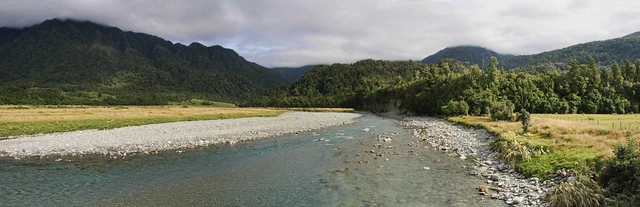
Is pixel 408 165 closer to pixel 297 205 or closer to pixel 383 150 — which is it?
pixel 383 150

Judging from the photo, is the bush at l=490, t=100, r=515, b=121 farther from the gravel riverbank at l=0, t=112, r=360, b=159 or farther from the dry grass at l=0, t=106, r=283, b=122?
the dry grass at l=0, t=106, r=283, b=122

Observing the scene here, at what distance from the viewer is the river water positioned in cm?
1791

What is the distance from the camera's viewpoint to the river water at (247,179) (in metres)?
17.9

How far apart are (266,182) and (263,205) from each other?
4.73m

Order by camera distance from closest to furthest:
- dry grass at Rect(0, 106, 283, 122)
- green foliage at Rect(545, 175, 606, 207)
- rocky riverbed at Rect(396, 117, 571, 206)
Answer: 1. green foliage at Rect(545, 175, 606, 207)
2. rocky riverbed at Rect(396, 117, 571, 206)
3. dry grass at Rect(0, 106, 283, 122)

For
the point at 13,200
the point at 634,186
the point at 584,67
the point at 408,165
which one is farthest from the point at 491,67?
the point at 13,200

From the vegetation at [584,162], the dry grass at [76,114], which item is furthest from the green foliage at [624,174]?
the dry grass at [76,114]

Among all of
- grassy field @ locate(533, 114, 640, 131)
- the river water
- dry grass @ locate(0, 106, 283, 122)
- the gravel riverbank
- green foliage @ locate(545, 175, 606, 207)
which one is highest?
grassy field @ locate(533, 114, 640, 131)

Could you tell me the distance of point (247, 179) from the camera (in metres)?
22.8

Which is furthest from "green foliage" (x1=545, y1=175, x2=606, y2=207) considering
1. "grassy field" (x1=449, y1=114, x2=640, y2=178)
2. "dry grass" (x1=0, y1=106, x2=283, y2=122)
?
"dry grass" (x1=0, y1=106, x2=283, y2=122)

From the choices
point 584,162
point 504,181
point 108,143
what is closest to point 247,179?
point 504,181

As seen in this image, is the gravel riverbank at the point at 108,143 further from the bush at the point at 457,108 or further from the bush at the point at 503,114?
the bush at the point at 457,108

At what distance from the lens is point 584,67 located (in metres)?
92.1

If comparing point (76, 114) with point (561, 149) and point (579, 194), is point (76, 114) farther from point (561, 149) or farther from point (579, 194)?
point (579, 194)
